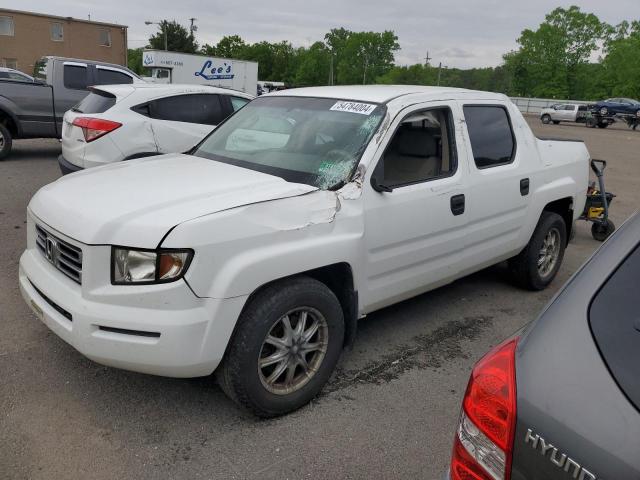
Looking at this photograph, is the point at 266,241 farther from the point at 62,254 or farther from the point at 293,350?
the point at 62,254

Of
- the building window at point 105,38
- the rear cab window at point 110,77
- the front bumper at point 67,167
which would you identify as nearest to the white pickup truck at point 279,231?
the front bumper at point 67,167

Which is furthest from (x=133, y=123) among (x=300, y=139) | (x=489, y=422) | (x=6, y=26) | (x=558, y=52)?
(x=558, y=52)

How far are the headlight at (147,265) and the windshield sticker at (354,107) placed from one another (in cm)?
165

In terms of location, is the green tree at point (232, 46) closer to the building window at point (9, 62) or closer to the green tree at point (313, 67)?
the green tree at point (313, 67)

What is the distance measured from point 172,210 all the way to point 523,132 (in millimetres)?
3302

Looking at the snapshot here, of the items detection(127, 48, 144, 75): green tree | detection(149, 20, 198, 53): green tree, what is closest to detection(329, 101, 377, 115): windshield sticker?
detection(149, 20, 198, 53): green tree

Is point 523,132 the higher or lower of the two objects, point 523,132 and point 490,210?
the higher

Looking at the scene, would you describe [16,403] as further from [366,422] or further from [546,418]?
[546,418]

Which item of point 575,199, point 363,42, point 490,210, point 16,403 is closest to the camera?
point 16,403

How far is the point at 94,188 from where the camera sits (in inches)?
121

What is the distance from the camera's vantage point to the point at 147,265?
2578mm

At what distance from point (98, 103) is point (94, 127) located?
2.12 feet

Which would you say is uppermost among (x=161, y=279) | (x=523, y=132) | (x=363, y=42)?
(x=363, y=42)

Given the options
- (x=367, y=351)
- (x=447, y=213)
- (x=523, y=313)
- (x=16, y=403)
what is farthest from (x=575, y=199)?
(x=16, y=403)
